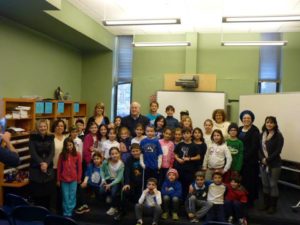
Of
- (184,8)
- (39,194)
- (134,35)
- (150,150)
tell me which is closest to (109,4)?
(184,8)

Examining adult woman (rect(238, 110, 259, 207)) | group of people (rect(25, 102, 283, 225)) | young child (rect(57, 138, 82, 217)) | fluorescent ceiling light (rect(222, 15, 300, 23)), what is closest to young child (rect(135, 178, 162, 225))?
group of people (rect(25, 102, 283, 225))

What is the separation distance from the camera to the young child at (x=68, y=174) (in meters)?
3.80

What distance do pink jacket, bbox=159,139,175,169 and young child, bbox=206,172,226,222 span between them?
58cm

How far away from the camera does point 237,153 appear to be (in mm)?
3916

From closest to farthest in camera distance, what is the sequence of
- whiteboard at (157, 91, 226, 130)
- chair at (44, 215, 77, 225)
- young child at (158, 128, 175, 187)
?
chair at (44, 215, 77, 225) → young child at (158, 128, 175, 187) → whiteboard at (157, 91, 226, 130)

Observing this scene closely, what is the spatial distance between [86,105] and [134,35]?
77.3 inches

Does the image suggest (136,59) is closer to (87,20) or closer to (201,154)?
(87,20)

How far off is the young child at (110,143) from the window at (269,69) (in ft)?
12.9

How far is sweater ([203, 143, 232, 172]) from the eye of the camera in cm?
380

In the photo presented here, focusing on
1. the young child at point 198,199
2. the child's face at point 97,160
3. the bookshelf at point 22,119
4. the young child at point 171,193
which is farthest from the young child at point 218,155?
the bookshelf at point 22,119

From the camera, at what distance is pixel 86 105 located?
23.3ft

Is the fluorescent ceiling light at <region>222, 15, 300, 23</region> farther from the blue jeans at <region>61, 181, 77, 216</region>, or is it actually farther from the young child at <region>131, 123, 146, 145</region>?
the blue jeans at <region>61, 181, 77, 216</region>

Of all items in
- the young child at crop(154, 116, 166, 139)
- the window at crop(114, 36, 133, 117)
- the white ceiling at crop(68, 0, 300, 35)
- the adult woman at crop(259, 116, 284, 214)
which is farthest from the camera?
the window at crop(114, 36, 133, 117)

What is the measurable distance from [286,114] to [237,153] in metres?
1.55
